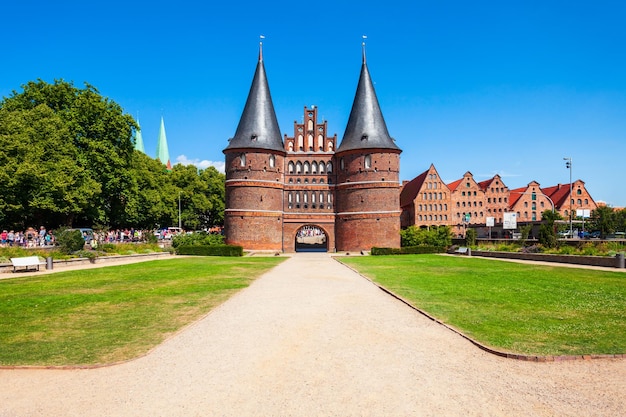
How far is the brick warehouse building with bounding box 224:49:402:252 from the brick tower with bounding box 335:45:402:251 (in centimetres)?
10

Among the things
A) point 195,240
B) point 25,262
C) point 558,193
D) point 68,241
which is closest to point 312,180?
point 195,240

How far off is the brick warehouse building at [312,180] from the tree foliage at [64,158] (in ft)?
33.3

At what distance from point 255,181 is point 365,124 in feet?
40.6

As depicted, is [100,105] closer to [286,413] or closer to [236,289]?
[236,289]

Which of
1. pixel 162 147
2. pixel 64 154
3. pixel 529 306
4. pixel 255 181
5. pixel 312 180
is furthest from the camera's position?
pixel 162 147

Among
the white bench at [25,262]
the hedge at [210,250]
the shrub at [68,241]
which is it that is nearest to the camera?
the white bench at [25,262]

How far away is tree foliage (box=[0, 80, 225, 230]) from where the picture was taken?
33781mm

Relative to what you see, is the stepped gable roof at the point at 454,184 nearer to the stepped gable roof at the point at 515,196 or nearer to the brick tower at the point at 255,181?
the stepped gable roof at the point at 515,196

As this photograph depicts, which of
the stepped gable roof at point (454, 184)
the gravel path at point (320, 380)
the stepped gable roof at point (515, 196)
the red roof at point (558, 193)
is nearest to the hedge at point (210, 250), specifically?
the gravel path at point (320, 380)

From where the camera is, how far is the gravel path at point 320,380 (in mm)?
5934

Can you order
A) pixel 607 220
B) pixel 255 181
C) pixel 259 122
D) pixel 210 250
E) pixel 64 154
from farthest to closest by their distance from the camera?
pixel 607 220 < pixel 259 122 < pixel 255 181 < pixel 210 250 < pixel 64 154

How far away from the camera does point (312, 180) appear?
50.0 metres

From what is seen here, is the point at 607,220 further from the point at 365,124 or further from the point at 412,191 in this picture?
the point at 365,124

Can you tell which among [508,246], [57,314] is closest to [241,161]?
[508,246]
